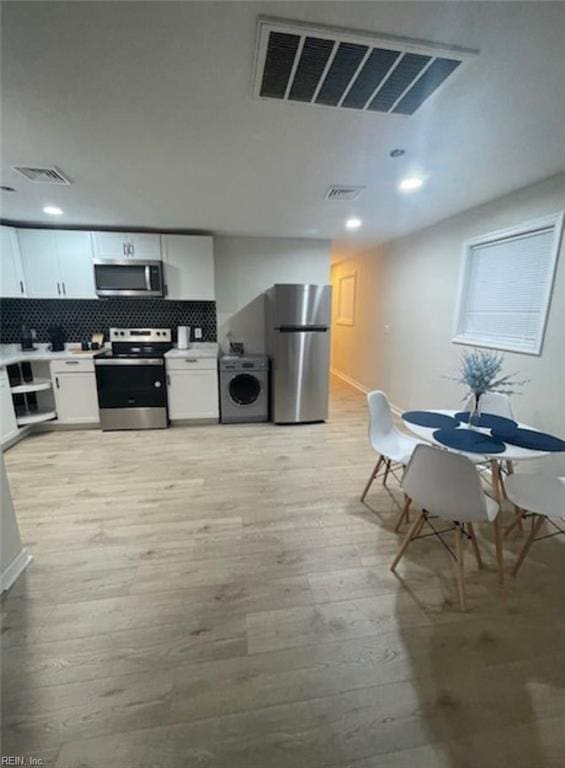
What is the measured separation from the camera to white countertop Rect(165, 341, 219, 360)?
407 centimetres

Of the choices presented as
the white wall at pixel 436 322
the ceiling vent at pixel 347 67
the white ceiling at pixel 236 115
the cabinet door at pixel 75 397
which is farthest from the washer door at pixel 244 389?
the ceiling vent at pixel 347 67

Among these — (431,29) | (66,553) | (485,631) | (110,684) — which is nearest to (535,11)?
(431,29)

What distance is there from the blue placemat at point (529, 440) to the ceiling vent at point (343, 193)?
7.15ft

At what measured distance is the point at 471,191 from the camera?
9.34 feet

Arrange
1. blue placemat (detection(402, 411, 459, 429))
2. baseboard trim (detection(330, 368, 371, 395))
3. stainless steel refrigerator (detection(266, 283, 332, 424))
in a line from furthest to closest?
baseboard trim (detection(330, 368, 371, 395)), stainless steel refrigerator (detection(266, 283, 332, 424)), blue placemat (detection(402, 411, 459, 429))

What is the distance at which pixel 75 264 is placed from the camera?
398 centimetres

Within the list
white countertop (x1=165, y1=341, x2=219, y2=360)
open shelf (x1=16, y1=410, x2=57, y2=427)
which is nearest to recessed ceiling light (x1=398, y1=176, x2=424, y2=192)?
white countertop (x1=165, y1=341, x2=219, y2=360)

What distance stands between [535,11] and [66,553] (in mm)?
3331

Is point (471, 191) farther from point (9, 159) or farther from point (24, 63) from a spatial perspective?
point (9, 159)

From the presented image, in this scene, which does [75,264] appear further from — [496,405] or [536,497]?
[536,497]

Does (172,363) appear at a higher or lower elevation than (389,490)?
higher

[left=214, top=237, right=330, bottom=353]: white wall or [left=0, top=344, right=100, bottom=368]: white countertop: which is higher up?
[left=214, top=237, right=330, bottom=353]: white wall

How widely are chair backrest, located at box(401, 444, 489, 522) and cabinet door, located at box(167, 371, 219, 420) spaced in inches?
116

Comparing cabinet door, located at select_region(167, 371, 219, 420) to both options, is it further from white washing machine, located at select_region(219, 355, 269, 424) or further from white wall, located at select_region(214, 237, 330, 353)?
white wall, located at select_region(214, 237, 330, 353)
